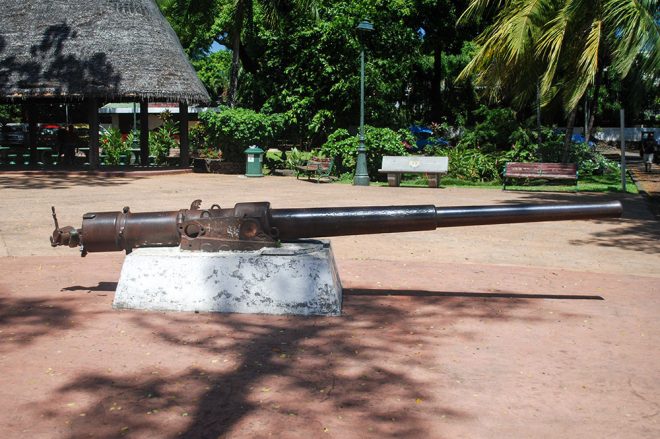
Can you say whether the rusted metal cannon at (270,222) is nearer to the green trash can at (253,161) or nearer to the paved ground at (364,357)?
the paved ground at (364,357)

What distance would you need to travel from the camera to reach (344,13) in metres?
25.9

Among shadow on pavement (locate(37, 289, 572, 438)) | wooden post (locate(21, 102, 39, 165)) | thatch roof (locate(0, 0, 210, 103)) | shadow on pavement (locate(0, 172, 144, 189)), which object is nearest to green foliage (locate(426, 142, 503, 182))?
thatch roof (locate(0, 0, 210, 103))

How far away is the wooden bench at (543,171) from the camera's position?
18781 millimetres

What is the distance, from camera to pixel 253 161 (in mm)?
22875

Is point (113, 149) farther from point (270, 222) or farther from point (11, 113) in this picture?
point (11, 113)

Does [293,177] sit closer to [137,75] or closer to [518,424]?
[137,75]

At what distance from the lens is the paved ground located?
373 cm

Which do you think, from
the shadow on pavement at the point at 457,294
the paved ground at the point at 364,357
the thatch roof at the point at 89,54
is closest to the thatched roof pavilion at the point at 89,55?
the thatch roof at the point at 89,54

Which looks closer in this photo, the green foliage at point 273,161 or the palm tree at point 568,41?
the palm tree at point 568,41

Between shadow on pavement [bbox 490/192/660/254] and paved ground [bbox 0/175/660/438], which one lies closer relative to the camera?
paved ground [bbox 0/175/660/438]

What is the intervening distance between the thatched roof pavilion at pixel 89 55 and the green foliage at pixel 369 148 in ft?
15.3

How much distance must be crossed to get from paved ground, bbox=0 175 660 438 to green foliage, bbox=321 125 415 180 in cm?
1309

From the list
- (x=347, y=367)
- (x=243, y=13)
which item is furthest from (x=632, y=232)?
(x=243, y=13)

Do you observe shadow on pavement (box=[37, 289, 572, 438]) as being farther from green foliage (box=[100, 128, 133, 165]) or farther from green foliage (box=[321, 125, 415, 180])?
green foliage (box=[100, 128, 133, 165])
